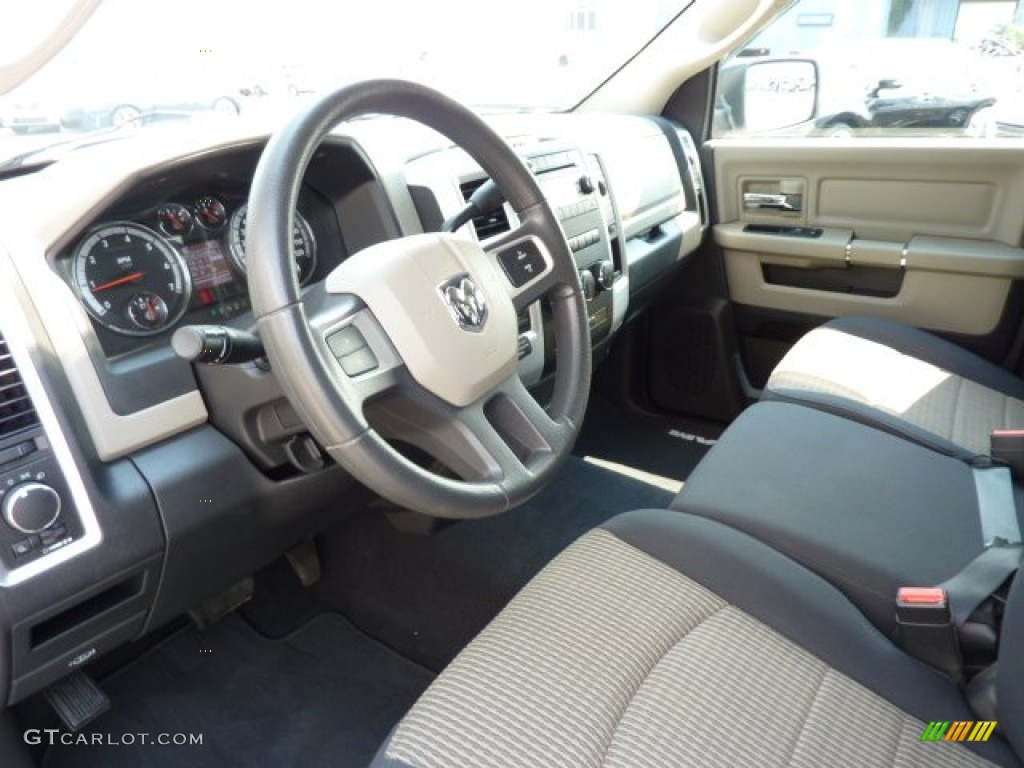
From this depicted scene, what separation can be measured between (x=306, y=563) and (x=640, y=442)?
41.9 inches

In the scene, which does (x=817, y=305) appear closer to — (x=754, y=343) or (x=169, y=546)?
(x=754, y=343)

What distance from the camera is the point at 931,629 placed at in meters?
0.95

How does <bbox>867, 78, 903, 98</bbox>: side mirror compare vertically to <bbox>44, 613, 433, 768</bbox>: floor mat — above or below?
above

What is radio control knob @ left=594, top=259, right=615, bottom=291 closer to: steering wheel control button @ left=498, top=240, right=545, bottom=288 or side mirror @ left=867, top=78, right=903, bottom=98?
steering wheel control button @ left=498, top=240, right=545, bottom=288

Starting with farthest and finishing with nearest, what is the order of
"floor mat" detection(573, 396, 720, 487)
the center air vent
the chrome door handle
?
1. "floor mat" detection(573, 396, 720, 487)
2. the chrome door handle
3. the center air vent

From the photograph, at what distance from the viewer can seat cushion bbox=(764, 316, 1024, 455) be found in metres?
1.49

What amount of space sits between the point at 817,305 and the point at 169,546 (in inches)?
71.0

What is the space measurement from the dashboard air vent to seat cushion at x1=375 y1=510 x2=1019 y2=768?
57cm

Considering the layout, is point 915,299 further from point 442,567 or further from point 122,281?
point 122,281

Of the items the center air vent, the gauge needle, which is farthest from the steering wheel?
the gauge needle

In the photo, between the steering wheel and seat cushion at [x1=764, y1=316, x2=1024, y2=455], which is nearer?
the steering wheel

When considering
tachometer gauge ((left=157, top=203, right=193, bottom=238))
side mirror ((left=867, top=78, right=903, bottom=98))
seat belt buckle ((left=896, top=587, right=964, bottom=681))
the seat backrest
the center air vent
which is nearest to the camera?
the seat backrest

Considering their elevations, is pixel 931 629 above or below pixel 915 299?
above

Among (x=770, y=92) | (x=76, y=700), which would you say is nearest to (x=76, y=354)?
(x=76, y=700)
